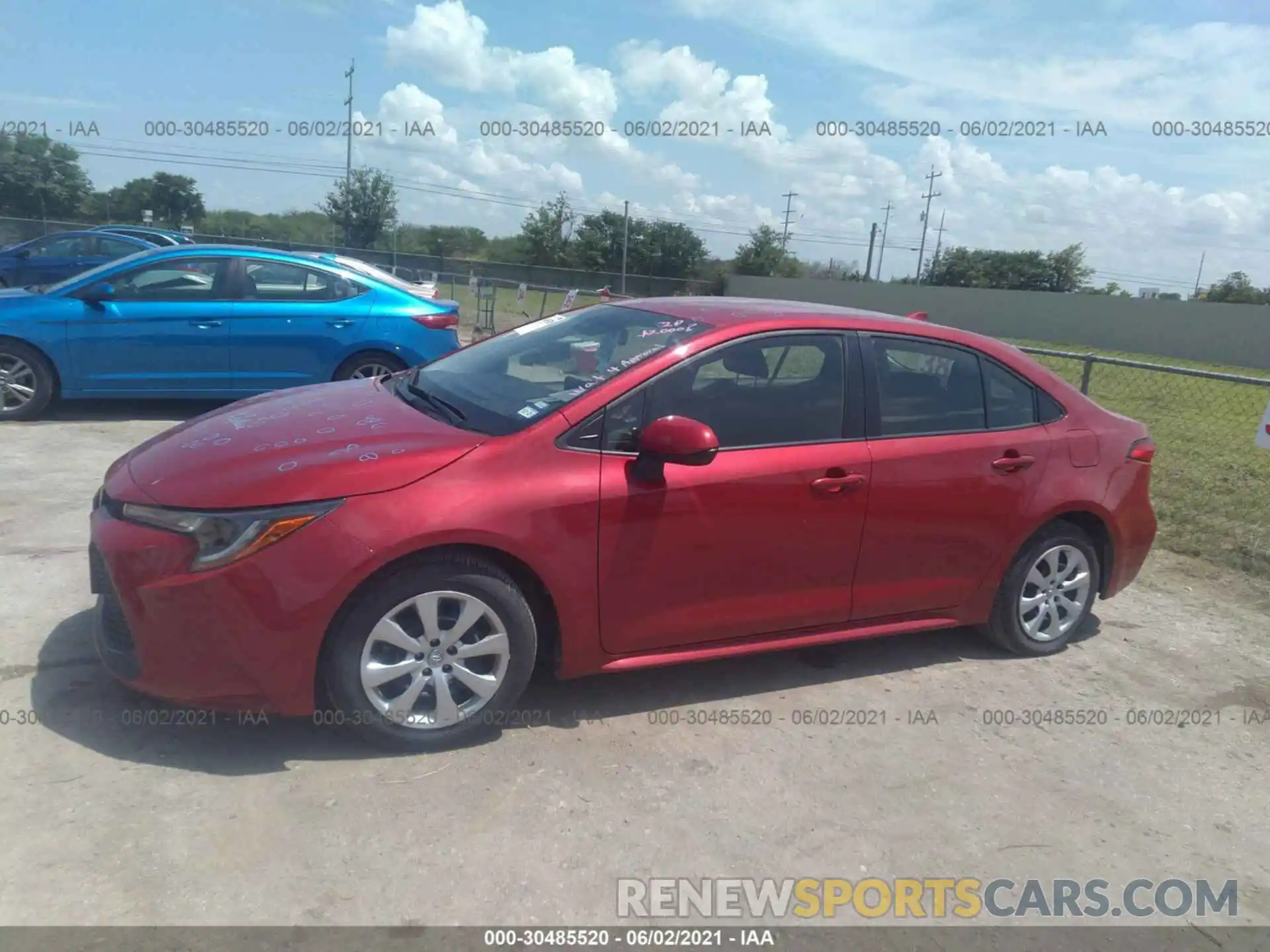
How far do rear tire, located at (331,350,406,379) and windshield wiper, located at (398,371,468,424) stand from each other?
437 centimetres

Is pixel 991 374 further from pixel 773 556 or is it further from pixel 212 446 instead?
pixel 212 446

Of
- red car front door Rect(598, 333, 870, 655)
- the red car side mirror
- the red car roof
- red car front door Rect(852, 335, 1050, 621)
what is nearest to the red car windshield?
the red car roof

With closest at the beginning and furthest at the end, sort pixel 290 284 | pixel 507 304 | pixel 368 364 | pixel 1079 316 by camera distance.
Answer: pixel 290 284 → pixel 368 364 → pixel 507 304 → pixel 1079 316

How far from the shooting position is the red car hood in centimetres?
328

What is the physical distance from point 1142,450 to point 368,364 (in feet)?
20.6

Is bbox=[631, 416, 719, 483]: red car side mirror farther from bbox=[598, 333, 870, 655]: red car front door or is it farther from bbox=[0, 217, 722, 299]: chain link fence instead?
bbox=[0, 217, 722, 299]: chain link fence

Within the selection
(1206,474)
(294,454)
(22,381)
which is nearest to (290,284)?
(22,381)

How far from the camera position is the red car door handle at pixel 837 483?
3998 mm

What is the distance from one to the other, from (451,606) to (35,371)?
6391 mm

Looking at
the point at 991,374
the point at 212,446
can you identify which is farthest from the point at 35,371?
the point at 991,374

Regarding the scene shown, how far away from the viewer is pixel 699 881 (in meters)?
2.99

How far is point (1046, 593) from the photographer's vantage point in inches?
188

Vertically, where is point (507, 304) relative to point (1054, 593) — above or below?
above

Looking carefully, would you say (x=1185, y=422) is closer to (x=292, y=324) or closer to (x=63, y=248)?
(x=292, y=324)
